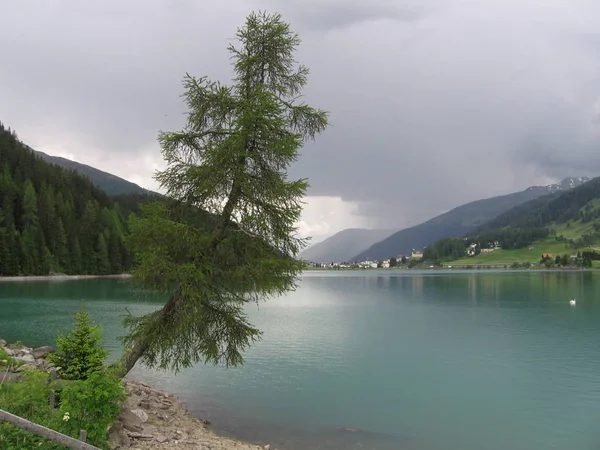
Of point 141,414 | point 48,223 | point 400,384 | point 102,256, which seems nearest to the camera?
point 141,414

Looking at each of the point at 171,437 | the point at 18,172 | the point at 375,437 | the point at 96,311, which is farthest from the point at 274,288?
the point at 18,172

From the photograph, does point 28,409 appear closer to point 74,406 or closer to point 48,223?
point 74,406

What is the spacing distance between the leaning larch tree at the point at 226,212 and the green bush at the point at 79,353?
1.65 metres

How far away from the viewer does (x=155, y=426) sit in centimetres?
1503

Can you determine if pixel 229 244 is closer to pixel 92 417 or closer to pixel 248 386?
pixel 92 417

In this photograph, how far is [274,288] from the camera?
14.6m

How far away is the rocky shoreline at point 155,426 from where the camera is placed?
1280 cm

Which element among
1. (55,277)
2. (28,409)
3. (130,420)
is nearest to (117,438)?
(130,420)

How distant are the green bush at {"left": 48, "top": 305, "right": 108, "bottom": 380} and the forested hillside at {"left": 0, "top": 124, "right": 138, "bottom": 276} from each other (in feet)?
381

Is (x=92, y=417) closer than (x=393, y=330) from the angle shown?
Yes

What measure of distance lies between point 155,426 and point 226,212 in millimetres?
7593

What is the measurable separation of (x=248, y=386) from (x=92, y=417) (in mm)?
15601

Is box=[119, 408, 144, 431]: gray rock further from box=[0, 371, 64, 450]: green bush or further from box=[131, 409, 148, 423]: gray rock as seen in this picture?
box=[0, 371, 64, 450]: green bush

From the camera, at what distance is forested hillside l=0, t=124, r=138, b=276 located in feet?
428
